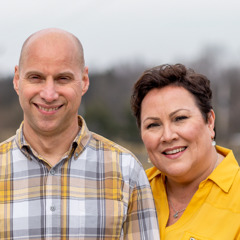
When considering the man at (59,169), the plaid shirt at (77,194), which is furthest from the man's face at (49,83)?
the plaid shirt at (77,194)

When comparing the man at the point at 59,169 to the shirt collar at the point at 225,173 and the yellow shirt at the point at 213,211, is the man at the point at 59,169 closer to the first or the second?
the yellow shirt at the point at 213,211

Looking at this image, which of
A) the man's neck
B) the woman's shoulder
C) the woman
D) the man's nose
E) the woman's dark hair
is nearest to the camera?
the man's nose

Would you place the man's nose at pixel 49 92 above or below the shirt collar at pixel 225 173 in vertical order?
above

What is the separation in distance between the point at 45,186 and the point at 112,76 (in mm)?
52170

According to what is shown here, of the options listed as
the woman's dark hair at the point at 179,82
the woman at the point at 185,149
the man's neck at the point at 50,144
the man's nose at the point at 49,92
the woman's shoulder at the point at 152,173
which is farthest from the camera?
the woman's shoulder at the point at 152,173

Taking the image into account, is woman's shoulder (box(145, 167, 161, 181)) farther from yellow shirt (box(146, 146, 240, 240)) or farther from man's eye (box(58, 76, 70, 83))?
man's eye (box(58, 76, 70, 83))

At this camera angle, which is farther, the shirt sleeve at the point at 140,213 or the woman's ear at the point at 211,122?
the woman's ear at the point at 211,122

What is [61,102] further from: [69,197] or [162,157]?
[162,157]

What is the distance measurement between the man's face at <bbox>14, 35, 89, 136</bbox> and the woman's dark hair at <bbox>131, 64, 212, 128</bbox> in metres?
0.74

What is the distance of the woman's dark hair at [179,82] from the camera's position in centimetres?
354

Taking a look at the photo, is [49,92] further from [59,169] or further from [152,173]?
[152,173]

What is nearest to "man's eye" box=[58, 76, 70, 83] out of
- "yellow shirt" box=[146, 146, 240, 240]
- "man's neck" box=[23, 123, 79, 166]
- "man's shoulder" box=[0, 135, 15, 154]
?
"man's neck" box=[23, 123, 79, 166]

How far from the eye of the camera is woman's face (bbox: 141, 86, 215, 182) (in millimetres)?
3453

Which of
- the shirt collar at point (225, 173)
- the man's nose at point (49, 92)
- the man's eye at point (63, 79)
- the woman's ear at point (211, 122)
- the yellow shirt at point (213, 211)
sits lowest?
the yellow shirt at point (213, 211)
